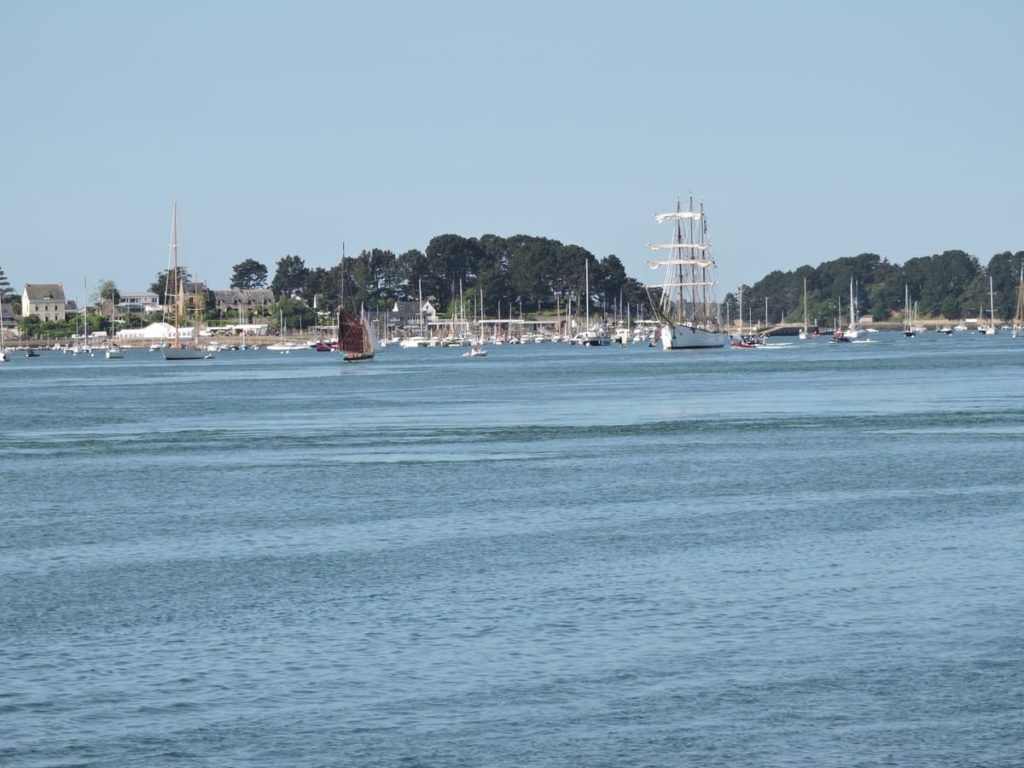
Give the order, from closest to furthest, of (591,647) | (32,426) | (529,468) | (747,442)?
(591,647), (529,468), (747,442), (32,426)

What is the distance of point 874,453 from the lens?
223 feet

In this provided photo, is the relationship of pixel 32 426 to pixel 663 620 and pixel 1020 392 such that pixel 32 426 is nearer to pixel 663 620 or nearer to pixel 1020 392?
pixel 1020 392

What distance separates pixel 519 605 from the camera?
1323 inches

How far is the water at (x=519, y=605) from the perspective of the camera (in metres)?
24.2

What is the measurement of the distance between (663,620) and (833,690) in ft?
19.6

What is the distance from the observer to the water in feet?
79.6

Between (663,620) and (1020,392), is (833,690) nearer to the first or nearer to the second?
(663,620)

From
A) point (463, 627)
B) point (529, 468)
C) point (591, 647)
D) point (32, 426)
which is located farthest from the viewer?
point (32, 426)

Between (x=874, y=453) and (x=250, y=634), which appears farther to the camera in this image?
(x=874, y=453)

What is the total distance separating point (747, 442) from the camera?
76125mm

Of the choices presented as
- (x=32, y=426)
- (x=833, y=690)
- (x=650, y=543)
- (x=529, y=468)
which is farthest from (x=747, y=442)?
(x=833, y=690)

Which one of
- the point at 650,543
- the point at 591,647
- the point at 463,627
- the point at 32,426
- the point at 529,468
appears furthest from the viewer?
the point at 32,426

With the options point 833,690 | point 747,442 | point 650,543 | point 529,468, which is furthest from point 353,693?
point 747,442

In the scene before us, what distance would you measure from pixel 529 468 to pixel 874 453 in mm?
13695
